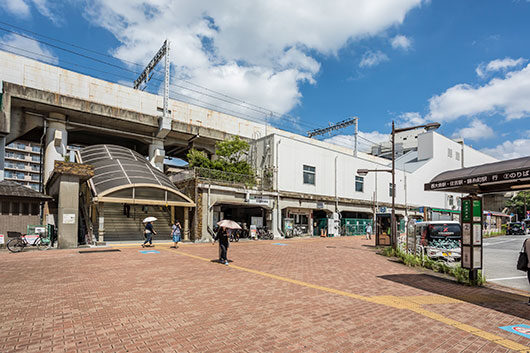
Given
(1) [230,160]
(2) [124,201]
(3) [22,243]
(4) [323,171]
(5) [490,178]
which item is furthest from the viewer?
(4) [323,171]

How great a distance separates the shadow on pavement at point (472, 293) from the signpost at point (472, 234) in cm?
64

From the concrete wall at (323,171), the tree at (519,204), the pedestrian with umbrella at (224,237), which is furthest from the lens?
the tree at (519,204)

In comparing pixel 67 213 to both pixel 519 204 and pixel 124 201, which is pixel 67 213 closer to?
pixel 124 201

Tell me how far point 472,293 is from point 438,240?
686cm

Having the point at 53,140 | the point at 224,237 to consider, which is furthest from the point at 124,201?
the point at 53,140

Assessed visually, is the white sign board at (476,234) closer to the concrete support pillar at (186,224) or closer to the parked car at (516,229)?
the concrete support pillar at (186,224)

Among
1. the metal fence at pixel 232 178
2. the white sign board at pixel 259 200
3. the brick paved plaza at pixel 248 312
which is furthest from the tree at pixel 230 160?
the brick paved plaza at pixel 248 312

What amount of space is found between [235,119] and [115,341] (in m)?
36.5

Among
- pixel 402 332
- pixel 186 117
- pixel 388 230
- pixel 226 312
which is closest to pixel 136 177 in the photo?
pixel 186 117

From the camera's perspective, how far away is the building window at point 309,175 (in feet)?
106

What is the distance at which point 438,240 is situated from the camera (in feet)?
48.6

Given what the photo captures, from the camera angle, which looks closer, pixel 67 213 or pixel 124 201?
pixel 67 213

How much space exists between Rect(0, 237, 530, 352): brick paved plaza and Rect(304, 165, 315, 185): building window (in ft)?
70.0

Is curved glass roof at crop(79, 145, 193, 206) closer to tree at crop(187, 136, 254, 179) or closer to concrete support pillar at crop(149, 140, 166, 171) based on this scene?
tree at crop(187, 136, 254, 179)
